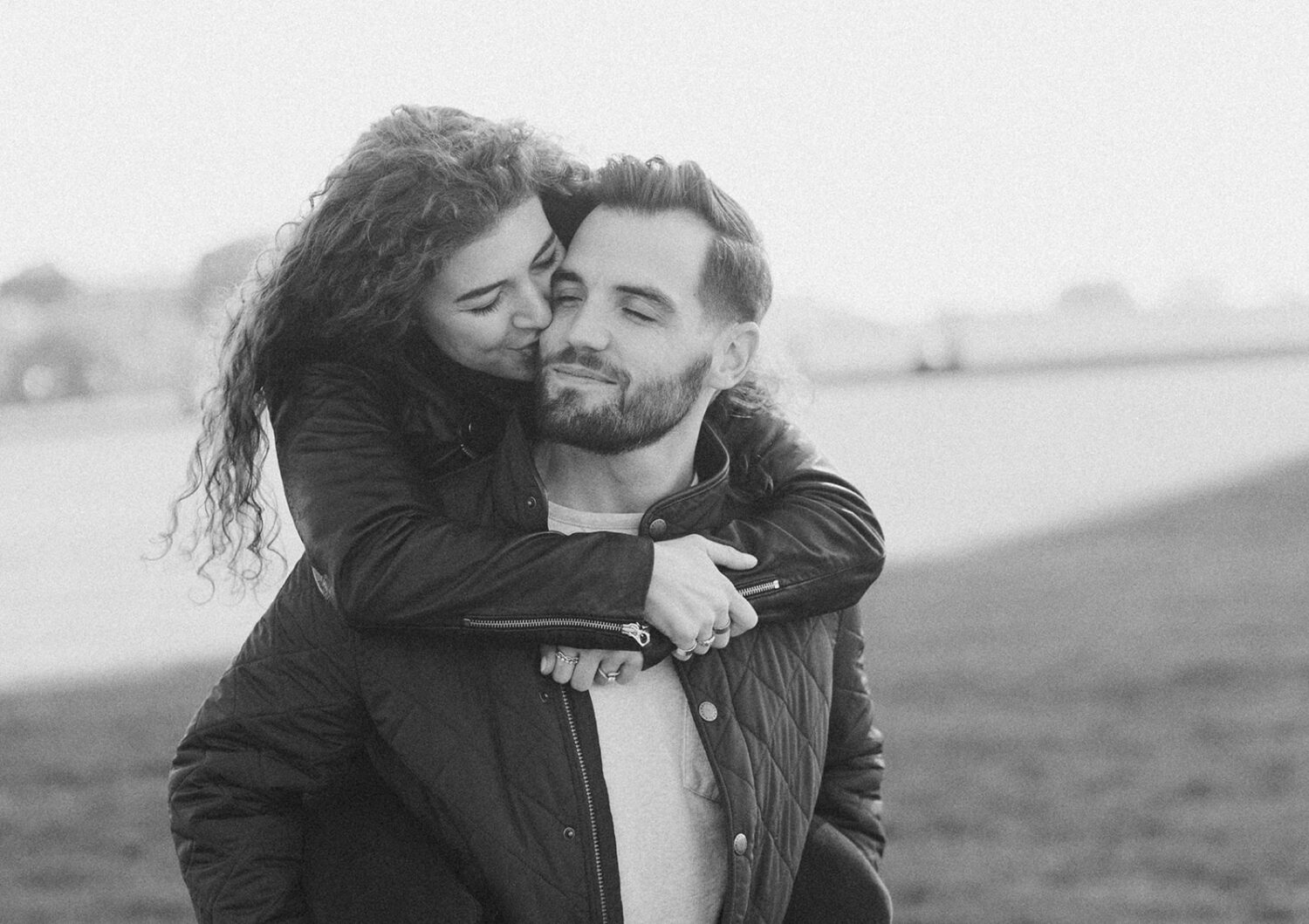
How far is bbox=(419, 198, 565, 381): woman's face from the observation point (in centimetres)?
248

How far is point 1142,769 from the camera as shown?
5.75 m

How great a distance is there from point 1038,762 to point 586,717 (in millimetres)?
3940

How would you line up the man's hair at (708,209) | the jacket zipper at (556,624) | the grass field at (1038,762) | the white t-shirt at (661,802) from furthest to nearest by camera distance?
the grass field at (1038,762)
the man's hair at (708,209)
the white t-shirt at (661,802)
the jacket zipper at (556,624)


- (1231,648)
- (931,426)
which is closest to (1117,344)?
(931,426)

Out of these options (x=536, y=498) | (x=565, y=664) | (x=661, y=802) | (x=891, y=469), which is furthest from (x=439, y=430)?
(x=891, y=469)

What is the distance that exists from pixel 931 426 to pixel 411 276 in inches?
672

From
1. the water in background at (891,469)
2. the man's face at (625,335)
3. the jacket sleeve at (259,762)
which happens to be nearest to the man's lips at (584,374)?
the man's face at (625,335)

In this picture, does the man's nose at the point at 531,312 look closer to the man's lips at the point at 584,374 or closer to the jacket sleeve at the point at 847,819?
the man's lips at the point at 584,374

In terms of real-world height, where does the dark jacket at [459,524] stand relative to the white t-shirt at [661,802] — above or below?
above

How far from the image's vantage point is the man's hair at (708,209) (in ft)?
8.18

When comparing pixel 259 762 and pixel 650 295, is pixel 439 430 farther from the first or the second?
pixel 259 762

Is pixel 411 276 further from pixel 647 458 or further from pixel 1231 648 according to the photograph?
pixel 1231 648

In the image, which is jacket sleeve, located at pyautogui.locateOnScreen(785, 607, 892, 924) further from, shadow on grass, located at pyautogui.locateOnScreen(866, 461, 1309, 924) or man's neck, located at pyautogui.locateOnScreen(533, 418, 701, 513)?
shadow on grass, located at pyautogui.locateOnScreen(866, 461, 1309, 924)

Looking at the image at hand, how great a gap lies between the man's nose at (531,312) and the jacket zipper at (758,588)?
0.55 m
